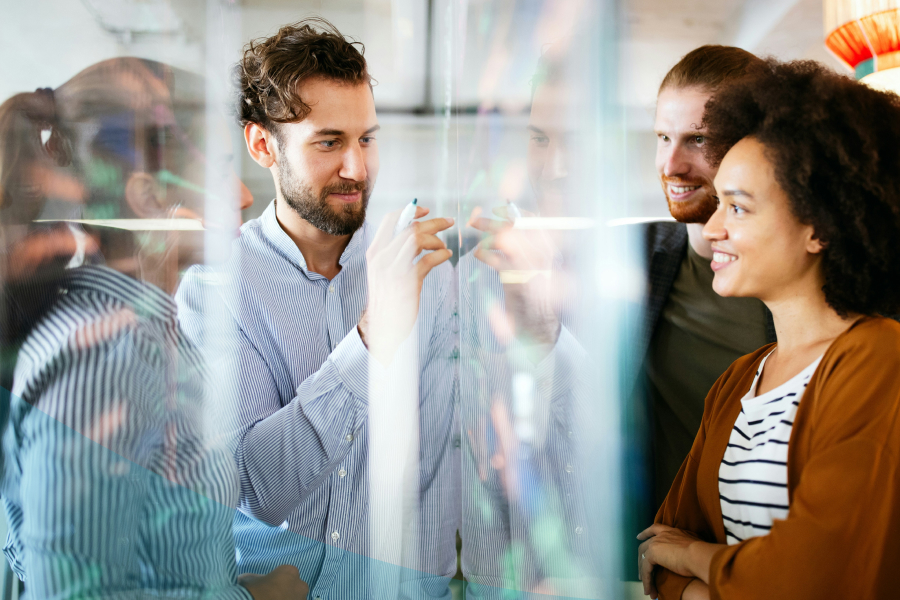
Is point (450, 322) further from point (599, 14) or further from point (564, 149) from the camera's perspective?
point (599, 14)

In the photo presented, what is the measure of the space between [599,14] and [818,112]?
0.51 metres

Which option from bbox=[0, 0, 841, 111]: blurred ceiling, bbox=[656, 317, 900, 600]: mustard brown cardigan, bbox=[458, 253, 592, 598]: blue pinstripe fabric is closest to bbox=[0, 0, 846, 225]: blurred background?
bbox=[0, 0, 841, 111]: blurred ceiling

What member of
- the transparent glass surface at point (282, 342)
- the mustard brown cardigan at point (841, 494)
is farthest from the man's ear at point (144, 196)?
the mustard brown cardigan at point (841, 494)

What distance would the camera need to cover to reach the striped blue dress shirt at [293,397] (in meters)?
0.77

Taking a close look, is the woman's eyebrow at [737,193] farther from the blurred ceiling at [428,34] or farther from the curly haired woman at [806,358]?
the blurred ceiling at [428,34]

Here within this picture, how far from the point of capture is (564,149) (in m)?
0.95

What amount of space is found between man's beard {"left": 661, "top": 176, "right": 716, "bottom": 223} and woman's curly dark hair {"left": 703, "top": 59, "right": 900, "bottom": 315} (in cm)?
23

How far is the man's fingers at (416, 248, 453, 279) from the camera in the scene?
0.81 metres

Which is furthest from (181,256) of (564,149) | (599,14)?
(599,14)

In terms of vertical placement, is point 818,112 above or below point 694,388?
above

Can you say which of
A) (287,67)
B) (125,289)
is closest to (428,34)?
(287,67)

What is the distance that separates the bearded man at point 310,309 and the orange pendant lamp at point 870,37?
2.63 feet

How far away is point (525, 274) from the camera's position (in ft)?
2.98

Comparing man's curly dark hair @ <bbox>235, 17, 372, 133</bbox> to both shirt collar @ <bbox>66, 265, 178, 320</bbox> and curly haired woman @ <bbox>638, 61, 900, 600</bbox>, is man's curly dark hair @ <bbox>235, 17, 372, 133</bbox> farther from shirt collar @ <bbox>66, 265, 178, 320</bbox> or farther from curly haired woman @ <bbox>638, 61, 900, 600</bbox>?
curly haired woman @ <bbox>638, 61, 900, 600</bbox>
